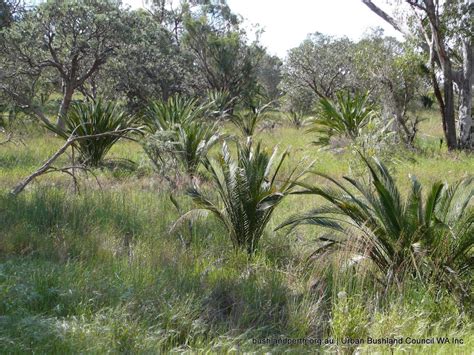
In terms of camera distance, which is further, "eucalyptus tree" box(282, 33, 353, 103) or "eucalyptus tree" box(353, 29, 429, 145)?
"eucalyptus tree" box(282, 33, 353, 103)

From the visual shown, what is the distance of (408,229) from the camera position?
4395mm

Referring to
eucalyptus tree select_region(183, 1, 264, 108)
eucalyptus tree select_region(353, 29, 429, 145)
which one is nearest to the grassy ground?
eucalyptus tree select_region(353, 29, 429, 145)

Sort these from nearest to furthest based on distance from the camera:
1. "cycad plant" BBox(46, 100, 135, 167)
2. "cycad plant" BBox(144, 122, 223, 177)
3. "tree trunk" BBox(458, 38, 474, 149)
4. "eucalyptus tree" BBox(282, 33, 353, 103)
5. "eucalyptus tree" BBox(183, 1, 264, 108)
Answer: "cycad plant" BBox(144, 122, 223, 177) < "cycad plant" BBox(46, 100, 135, 167) < "tree trunk" BBox(458, 38, 474, 149) < "eucalyptus tree" BBox(183, 1, 264, 108) < "eucalyptus tree" BBox(282, 33, 353, 103)

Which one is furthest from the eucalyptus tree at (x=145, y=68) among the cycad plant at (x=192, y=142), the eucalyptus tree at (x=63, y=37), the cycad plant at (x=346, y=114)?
the cycad plant at (x=192, y=142)

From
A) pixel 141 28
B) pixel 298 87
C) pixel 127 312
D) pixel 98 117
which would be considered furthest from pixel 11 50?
pixel 298 87

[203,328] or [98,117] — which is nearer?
[203,328]

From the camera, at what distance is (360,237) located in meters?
4.30

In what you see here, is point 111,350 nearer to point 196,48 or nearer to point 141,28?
point 141,28

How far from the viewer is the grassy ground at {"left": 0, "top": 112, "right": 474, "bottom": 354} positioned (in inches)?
125

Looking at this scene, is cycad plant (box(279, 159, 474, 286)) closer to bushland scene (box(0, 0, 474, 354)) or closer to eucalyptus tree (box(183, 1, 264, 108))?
bushland scene (box(0, 0, 474, 354))

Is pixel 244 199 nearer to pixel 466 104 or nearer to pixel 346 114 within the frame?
pixel 346 114

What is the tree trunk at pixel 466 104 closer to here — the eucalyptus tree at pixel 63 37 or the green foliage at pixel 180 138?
the green foliage at pixel 180 138

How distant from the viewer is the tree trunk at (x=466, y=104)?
45.6ft

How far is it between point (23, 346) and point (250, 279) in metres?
2.00
